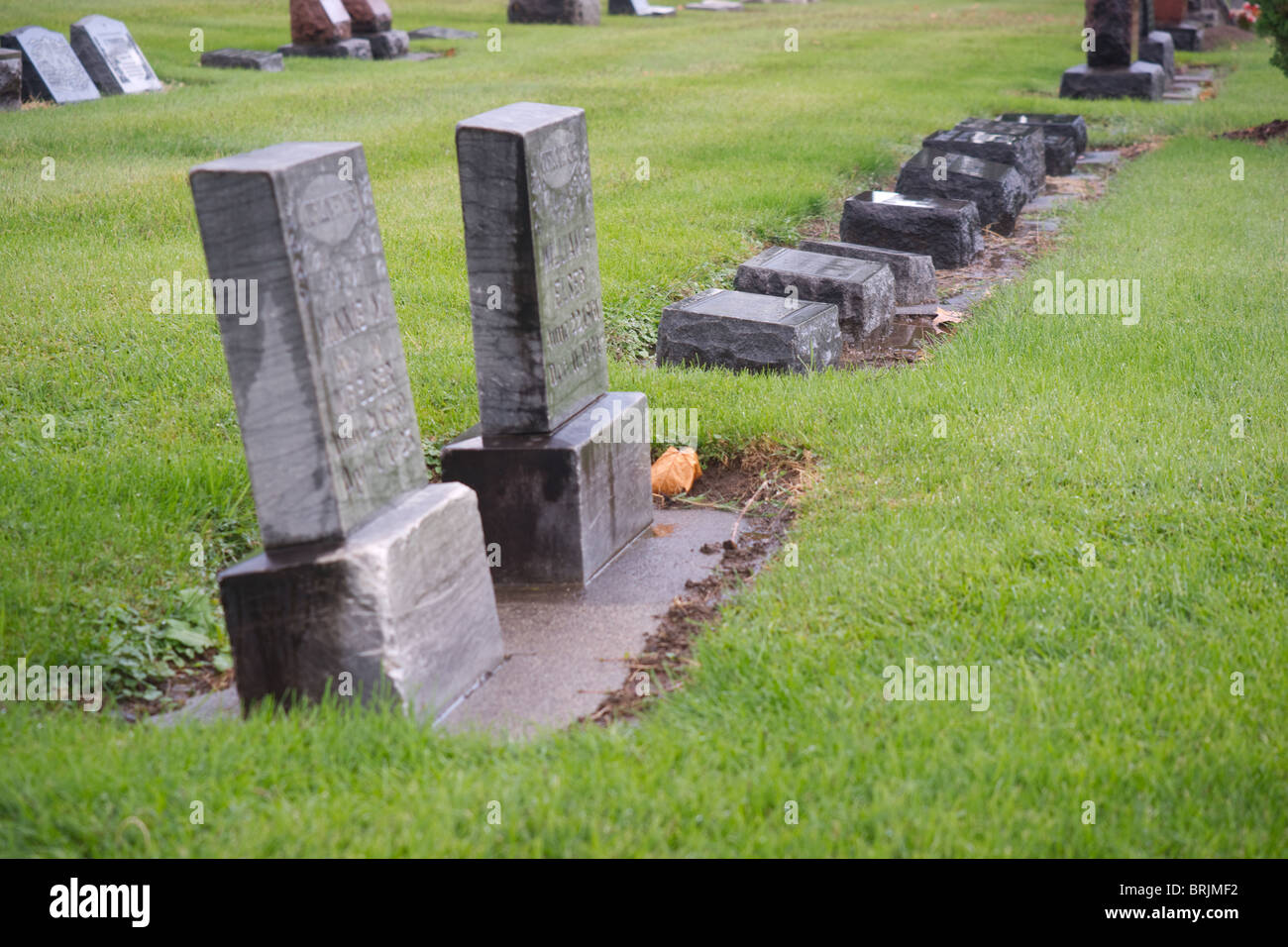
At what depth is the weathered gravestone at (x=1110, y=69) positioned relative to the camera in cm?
1631

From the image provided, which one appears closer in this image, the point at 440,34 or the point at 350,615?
the point at 350,615

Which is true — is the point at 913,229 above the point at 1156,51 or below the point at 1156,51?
below

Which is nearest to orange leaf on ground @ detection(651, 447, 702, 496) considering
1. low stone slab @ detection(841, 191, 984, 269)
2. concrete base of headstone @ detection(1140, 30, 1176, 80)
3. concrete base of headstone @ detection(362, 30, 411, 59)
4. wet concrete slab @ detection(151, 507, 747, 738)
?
wet concrete slab @ detection(151, 507, 747, 738)

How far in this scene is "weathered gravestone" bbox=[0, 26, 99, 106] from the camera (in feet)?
45.1

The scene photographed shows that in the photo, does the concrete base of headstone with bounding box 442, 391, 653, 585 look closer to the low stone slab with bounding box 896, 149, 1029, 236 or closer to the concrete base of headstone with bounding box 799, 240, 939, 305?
the concrete base of headstone with bounding box 799, 240, 939, 305

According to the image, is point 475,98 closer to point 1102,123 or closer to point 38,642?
point 1102,123

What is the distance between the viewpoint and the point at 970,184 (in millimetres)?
9695

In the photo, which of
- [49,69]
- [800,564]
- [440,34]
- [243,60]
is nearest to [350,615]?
[800,564]

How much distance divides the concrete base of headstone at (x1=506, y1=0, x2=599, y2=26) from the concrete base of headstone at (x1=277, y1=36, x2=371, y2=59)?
650cm

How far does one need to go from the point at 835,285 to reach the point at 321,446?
176 inches

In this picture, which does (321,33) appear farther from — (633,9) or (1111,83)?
(1111,83)
